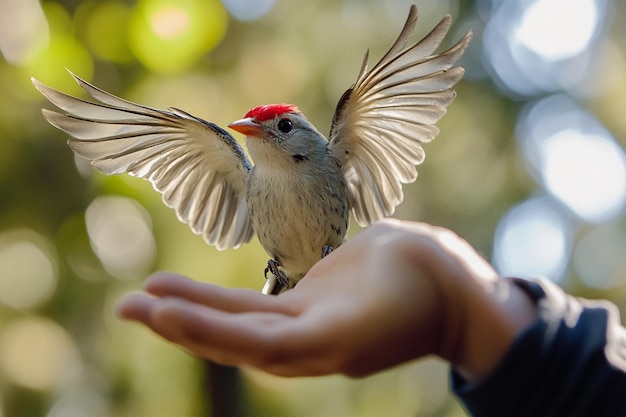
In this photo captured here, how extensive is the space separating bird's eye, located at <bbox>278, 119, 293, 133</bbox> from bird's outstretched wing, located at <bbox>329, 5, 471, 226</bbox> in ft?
0.57

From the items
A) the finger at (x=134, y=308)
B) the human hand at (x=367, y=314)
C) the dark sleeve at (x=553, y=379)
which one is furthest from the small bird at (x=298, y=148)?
the finger at (x=134, y=308)

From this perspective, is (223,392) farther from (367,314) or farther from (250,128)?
(367,314)

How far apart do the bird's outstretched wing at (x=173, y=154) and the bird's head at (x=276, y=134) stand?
0.21 m

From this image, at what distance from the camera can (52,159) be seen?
14.1ft

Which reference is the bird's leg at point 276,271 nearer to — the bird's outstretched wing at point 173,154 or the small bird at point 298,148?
the small bird at point 298,148

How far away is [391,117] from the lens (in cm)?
291

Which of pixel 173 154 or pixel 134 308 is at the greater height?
pixel 173 154

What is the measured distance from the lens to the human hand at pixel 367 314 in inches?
48.2

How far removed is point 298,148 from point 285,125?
11 cm

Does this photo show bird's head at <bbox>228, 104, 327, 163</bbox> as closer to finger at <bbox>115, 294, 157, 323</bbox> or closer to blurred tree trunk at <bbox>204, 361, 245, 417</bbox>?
finger at <bbox>115, 294, 157, 323</bbox>

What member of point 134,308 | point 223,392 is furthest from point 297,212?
point 223,392

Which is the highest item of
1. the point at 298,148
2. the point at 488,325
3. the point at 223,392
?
the point at 298,148

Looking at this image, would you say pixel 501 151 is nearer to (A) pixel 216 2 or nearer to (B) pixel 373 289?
(A) pixel 216 2

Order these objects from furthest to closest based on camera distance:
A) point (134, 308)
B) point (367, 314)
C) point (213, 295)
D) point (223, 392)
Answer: point (223, 392) → point (213, 295) → point (367, 314) → point (134, 308)
